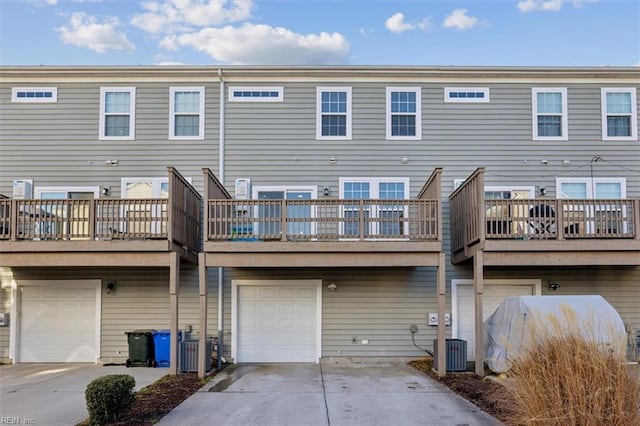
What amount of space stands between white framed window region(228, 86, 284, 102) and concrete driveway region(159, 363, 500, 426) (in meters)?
6.26

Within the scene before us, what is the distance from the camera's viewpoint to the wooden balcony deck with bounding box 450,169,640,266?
10.3m

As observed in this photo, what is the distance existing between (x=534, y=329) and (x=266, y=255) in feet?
19.2

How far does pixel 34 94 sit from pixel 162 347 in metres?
6.84

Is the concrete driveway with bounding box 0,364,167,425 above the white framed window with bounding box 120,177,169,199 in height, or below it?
below

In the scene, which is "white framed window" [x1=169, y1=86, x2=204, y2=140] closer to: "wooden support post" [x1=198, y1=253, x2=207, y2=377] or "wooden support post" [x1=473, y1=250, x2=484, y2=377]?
"wooden support post" [x1=198, y1=253, x2=207, y2=377]

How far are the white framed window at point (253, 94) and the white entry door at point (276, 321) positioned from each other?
172 inches

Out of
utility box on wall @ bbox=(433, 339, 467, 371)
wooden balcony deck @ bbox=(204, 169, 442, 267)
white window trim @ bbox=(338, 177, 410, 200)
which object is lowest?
utility box on wall @ bbox=(433, 339, 467, 371)

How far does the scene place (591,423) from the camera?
5.00 m

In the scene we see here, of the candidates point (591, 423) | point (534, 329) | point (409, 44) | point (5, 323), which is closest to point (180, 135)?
point (5, 323)

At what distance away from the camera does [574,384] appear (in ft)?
16.8

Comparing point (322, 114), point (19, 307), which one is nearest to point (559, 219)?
point (322, 114)

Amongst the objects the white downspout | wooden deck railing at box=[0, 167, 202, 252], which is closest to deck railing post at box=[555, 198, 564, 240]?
the white downspout

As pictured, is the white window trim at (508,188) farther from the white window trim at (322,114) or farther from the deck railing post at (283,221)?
the deck railing post at (283,221)

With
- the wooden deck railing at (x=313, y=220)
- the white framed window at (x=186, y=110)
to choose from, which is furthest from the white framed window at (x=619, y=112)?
the white framed window at (x=186, y=110)
